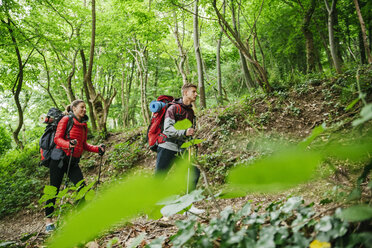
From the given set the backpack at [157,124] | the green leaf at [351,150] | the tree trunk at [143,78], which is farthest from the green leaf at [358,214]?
the tree trunk at [143,78]

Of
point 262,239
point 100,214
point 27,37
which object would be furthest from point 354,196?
point 27,37

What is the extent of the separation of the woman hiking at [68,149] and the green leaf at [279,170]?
377 cm

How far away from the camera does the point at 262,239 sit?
34.3 inches

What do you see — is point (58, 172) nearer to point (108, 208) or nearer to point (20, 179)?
point (108, 208)

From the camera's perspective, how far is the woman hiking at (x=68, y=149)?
362 cm

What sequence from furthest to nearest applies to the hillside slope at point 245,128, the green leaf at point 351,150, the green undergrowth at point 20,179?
the green undergrowth at point 20,179, the hillside slope at point 245,128, the green leaf at point 351,150

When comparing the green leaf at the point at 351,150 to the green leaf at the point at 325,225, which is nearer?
the green leaf at the point at 351,150

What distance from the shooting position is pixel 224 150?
5711 mm

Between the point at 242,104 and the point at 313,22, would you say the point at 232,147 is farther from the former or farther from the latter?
the point at 313,22

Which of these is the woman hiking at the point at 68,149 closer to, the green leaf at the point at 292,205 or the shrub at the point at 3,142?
the green leaf at the point at 292,205

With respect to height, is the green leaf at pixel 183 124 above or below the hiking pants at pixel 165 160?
above

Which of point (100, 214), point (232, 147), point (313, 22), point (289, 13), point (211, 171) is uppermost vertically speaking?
point (289, 13)

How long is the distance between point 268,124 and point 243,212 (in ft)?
16.8

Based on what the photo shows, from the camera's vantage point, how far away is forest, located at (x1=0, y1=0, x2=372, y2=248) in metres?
0.42
